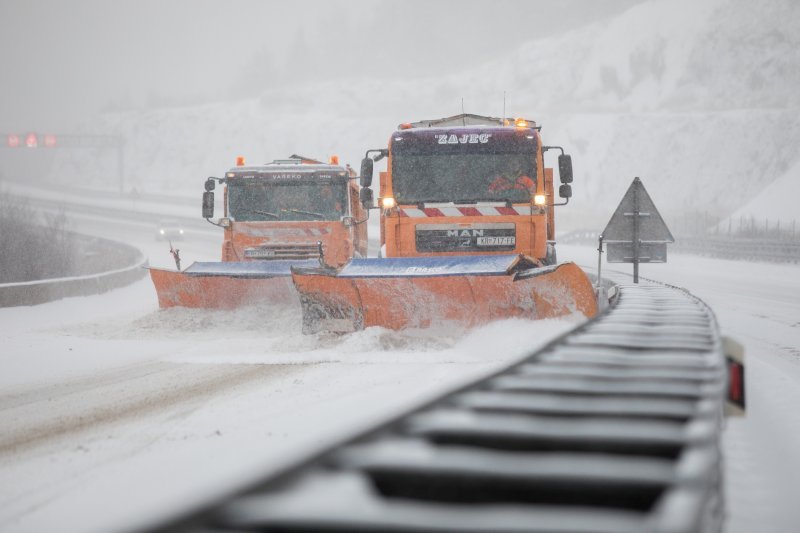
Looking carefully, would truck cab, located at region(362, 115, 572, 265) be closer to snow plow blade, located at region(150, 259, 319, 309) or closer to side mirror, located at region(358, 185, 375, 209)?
side mirror, located at region(358, 185, 375, 209)

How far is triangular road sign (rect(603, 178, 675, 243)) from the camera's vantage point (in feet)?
35.6

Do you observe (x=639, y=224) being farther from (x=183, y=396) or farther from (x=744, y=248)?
(x=744, y=248)

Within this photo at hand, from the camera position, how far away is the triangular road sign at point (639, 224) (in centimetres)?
1086

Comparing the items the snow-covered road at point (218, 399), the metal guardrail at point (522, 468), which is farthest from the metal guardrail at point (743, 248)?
the metal guardrail at point (522, 468)

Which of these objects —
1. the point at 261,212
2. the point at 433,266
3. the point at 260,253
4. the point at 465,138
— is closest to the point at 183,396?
the point at 433,266

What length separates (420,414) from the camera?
248 cm

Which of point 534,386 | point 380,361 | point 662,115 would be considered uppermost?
point 662,115

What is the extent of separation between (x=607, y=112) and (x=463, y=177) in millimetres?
75750

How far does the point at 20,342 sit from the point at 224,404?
5305mm

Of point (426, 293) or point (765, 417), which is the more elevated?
point (426, 293)

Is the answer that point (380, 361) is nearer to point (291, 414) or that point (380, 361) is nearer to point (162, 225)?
point (291, 414)

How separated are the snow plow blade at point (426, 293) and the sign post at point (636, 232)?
173cm

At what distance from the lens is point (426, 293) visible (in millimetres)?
9500

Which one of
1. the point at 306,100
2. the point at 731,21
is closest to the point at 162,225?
the point at 731,21
